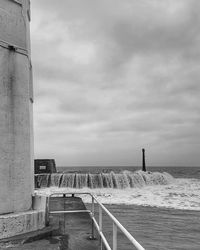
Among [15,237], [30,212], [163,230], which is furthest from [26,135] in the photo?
[163,230]

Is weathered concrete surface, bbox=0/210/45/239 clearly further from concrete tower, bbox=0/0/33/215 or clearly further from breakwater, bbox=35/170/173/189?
breakwater, bbox=35/170/173/189

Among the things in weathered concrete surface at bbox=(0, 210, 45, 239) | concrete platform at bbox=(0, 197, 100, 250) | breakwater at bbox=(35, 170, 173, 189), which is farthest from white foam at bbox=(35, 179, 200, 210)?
weathered concrete surface at bbox=(0, 210, 45, 239)

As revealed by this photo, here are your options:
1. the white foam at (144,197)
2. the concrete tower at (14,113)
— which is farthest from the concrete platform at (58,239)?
the white foam at (144,197)

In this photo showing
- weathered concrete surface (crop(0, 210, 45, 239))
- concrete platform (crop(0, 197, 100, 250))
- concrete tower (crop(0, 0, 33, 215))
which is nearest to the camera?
concrete platform (crop(0, 197, 100, 250))

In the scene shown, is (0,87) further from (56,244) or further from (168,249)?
(168,249)

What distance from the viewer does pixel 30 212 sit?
524 centimetres

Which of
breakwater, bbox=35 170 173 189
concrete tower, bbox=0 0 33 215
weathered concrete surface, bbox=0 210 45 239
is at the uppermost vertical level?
concrete tower, bbox=0 0 33 215

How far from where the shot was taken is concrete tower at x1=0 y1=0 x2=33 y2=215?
5.08 meters

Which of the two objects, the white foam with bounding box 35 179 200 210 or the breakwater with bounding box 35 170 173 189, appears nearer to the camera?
the white foam with bounding box 35 179 200 210

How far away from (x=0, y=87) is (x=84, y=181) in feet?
84.3

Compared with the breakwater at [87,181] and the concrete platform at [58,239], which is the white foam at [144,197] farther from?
the concrete platform at [58,239]

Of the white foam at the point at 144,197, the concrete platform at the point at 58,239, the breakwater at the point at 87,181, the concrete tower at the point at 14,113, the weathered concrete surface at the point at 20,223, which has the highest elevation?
the concrete tower at the point at 14,113

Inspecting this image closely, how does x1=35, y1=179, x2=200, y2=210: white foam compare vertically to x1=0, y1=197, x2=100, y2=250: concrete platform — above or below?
below

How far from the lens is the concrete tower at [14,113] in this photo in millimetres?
5082
